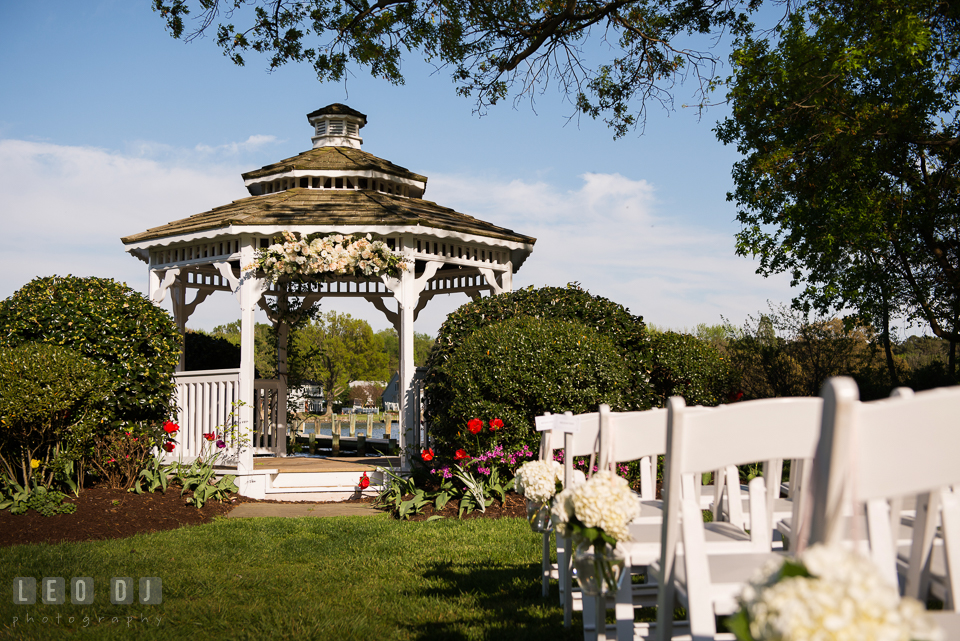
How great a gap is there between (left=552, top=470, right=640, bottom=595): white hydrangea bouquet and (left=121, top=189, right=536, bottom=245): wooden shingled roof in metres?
6.75

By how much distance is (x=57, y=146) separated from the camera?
43.9 feet

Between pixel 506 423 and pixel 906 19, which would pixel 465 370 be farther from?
pixel 906 19

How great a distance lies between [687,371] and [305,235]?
522 cm

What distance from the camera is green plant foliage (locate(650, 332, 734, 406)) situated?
28.7 ft

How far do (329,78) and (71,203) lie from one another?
5786mm

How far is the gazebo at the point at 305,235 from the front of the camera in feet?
29.5

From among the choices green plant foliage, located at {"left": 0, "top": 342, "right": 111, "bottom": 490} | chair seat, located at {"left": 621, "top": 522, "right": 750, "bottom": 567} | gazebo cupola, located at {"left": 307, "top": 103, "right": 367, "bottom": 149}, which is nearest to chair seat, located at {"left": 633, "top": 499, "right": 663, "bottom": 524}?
chair seat, located at {"left": 621, "top": 522, "right": 750, "bottom": 567}

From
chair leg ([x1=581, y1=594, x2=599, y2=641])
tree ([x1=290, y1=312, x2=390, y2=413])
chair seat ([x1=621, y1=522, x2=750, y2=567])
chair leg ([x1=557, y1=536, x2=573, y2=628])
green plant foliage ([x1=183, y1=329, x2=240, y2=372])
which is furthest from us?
tree ([x1=290, y1=312, x2=390, y2=413])

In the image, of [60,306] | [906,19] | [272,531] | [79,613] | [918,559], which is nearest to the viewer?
[918,559]

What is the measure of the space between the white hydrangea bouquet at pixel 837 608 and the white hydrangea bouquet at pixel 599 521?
4.13 feet

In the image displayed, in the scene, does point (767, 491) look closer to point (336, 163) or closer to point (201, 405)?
point (201, 405)

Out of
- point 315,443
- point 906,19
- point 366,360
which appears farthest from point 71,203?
point 366,360

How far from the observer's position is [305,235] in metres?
9.04

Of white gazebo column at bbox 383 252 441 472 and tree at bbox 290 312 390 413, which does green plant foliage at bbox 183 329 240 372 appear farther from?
tree at bbox 290 312 390 413
